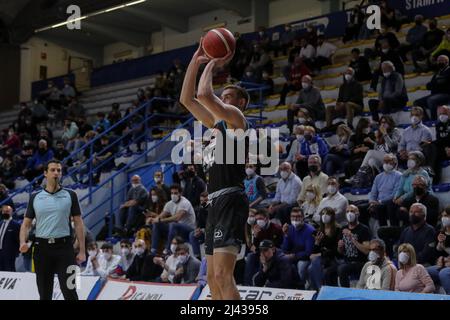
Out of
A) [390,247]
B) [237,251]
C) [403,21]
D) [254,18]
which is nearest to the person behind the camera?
[237,251]

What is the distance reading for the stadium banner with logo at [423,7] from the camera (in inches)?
672

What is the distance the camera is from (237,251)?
545 centimetres

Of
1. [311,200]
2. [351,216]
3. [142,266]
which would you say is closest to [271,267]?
[351,216]

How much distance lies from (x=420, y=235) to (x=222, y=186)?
4.44m

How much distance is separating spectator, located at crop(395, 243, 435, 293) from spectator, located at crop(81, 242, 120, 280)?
213 inches

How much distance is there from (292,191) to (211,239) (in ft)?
20.2

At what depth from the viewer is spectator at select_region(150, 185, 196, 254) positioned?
12305 millimetres

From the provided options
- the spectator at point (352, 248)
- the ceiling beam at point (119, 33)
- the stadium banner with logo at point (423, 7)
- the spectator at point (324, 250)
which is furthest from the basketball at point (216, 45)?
the ceiling beam at point (119, 33)

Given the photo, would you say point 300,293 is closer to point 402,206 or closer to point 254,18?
point 402,206

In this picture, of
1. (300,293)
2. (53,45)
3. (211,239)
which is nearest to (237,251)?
(211,239)

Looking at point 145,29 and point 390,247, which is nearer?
point 390,247

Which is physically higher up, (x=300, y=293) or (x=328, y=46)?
(x=328, y=46)

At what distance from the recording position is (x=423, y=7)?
17.3m

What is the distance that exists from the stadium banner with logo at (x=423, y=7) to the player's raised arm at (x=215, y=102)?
12976mm
